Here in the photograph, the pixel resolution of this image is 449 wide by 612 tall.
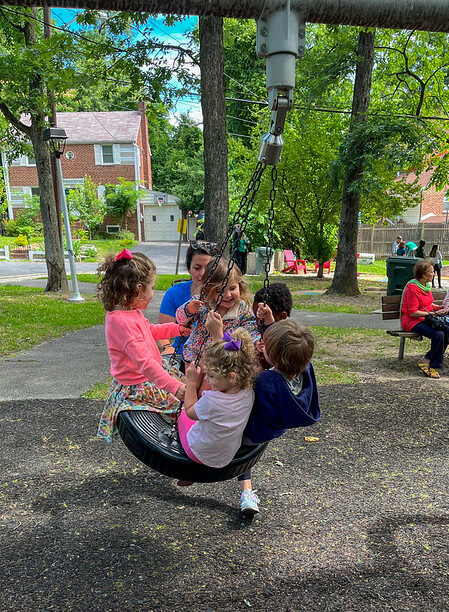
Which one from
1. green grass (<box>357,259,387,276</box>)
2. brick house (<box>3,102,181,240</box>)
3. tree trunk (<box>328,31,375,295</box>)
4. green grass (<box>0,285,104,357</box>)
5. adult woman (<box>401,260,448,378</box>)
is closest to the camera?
adult woman (<box>401,260,448,378</box>)

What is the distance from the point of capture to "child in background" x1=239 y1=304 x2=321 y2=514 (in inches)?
89.8

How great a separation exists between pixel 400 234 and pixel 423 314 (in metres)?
21.5

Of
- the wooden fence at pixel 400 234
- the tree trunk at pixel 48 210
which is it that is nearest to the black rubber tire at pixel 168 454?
the tree trunk at pixel 48 210

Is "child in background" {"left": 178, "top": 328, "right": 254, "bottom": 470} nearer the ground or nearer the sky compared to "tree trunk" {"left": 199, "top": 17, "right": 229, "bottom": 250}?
nearer the ground

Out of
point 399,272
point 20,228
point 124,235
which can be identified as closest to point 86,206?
point 124,235

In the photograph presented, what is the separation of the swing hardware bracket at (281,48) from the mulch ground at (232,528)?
85.8 inches

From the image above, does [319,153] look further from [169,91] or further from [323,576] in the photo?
[323,576]

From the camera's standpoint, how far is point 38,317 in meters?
9.45

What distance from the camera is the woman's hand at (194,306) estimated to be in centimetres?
293

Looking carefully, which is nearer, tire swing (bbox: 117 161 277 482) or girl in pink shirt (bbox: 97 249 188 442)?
tire swing (bbox: 117 161 277 482)

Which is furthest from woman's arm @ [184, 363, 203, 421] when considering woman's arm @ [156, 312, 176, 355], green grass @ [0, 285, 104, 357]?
green grass @ [0, 285, 104, 357]

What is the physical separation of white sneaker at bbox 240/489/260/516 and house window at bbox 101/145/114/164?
34.2 meters

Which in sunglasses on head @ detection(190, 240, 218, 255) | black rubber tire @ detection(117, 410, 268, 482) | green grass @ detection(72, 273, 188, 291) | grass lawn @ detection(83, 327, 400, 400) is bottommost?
grass lawn @ detection(83, 327, 400, 400)

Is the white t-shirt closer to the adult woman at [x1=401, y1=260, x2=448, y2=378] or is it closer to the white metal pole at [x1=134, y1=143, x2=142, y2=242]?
the adult woman at [x1=401, y1=260, x2=448, y2=378]
